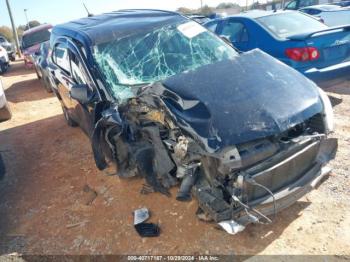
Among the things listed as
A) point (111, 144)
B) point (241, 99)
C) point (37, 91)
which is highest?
point (241, 99)

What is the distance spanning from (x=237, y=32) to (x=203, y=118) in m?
4.40

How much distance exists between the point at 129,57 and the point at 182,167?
Result: 1564 millimetres

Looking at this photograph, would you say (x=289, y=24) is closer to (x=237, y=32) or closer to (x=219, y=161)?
(x=237, y=32)

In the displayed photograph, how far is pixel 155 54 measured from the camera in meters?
3.90

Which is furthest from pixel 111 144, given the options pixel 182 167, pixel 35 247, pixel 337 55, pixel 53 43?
pixel 337 55

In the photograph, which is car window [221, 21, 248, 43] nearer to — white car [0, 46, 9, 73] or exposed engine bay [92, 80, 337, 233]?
exposed engine bay [92, 80, 337, 233]

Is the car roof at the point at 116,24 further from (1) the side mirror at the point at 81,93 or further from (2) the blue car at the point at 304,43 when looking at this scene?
(2) the blue car at the point at 304,43

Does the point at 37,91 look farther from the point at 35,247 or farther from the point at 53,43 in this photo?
the point at 35,247

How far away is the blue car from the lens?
536 centimetres

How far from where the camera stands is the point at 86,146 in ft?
17.8

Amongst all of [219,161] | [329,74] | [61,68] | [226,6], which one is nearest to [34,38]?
[61,68]

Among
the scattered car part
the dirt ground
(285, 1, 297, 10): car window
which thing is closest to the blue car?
the dirt ground

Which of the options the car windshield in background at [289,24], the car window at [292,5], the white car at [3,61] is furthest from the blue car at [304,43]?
the white car at [3,61]

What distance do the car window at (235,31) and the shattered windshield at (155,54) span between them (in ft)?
7.88
